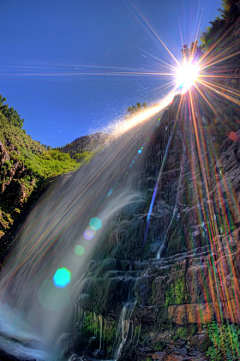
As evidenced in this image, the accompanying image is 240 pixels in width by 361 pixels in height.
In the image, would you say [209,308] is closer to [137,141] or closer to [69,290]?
[69,290]

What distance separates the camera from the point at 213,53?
1706cm

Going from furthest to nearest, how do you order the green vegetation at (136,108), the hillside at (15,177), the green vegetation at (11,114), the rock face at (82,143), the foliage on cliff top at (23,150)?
the rock face at (82,143) → the green vegetation at (136,108) → the green vegetation at (11,114) → the foliage on cliff top at (23,150) → the hillside at (15,177)

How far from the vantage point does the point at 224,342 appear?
6.69 metres

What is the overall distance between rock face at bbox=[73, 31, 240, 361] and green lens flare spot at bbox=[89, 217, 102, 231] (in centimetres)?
165

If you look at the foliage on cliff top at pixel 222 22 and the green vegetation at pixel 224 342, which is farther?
the foliage on cliff top at pixel 222 22

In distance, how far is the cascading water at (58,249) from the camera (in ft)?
38.1

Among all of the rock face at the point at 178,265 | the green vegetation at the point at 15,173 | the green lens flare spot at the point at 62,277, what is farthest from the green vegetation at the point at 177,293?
the green vegetation at the point at 15,173

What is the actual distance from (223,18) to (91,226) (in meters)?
18.8

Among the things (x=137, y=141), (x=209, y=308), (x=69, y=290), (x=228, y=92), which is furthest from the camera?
(x=137, y=141)

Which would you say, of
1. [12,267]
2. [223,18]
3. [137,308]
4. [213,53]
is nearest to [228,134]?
[213,53]

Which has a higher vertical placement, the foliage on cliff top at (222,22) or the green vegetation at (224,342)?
the foliage on cliff top at (222,22)

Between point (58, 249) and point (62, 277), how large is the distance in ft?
7.27

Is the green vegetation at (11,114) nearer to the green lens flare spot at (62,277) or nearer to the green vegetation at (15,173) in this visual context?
the green vegetation at (15,173)

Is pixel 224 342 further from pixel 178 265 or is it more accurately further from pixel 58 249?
pixel 58 249
